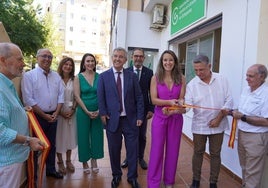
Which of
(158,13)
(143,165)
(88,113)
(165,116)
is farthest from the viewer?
(158,13)

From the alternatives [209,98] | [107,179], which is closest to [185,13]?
[209,98]

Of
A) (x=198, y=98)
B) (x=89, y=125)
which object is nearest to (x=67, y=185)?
(x=89, y=125)

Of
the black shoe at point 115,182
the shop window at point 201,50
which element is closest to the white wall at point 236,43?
the shop window at point 201,50

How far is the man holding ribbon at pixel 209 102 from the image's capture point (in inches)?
119

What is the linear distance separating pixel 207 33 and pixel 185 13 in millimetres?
811

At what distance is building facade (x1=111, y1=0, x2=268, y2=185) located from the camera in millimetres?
3340

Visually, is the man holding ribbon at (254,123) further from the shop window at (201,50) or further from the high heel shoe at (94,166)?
the shop window at (201,50)

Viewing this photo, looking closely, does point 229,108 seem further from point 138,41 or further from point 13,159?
point 138,41

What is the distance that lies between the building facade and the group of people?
0.68m

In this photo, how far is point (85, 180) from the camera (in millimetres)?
3602

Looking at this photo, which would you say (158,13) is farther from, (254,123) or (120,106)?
(254,123)

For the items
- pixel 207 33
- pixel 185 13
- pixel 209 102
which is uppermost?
pixel 185 13

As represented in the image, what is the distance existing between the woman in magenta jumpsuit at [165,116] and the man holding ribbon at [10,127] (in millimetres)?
1586

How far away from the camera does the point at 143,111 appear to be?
331 centimetres
